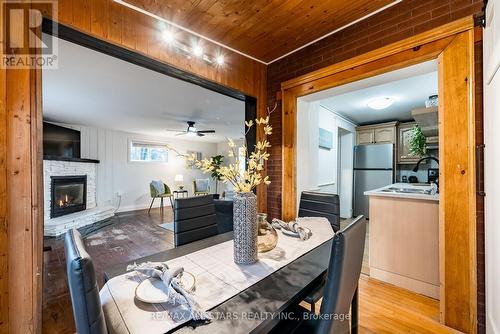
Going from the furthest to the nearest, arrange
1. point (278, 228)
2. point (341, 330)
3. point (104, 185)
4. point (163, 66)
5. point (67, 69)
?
point (104, 185) → point (67, 69) → point (163, 66) → point (278, 228) → point (341, 330)

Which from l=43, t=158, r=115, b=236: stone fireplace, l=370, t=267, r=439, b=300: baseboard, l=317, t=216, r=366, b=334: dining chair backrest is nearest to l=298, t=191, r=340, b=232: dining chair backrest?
l=370, t=267, r=439, b=300: baseboard

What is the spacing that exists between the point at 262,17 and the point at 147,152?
6056 millimetres

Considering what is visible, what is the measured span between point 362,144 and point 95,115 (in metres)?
5.90

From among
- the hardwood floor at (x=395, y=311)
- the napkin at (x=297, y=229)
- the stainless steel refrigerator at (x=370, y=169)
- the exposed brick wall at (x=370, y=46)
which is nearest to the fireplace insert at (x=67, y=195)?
the exposed brick wall at (x=370, y=46)

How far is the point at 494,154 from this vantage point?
119 centimetres

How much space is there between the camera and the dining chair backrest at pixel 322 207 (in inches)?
78.8

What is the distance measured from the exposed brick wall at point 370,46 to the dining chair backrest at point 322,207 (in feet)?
1.59

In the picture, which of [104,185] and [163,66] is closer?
[163,66]

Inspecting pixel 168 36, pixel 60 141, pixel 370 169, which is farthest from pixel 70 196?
pixel 370 169

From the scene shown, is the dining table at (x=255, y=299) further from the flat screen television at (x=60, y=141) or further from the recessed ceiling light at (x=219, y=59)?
the flat screen television at (x=60, y=141)

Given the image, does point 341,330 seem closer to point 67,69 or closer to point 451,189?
point 451,189

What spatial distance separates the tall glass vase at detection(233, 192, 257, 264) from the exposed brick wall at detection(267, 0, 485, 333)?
153cm

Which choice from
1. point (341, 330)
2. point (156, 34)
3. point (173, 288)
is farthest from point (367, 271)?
point (156, 34)

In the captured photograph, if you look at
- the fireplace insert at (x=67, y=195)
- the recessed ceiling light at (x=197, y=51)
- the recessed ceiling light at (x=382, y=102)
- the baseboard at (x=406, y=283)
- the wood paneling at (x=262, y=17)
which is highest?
the wood paneling at (x=262, y=17)
